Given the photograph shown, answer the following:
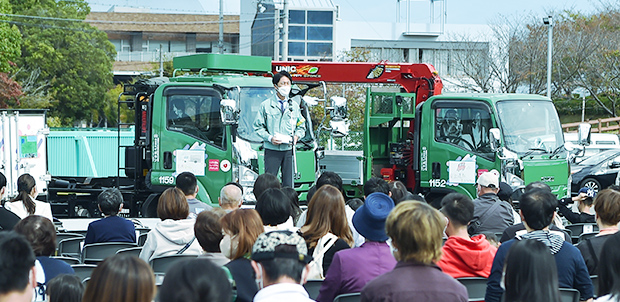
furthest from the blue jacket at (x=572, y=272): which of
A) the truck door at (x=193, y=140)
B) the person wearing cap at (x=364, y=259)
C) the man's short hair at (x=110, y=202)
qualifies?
the truck door at (x=193, y=140)

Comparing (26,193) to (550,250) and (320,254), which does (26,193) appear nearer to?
(320,254)

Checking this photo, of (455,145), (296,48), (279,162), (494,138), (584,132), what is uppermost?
(296,48)

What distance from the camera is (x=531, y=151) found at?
14297mm

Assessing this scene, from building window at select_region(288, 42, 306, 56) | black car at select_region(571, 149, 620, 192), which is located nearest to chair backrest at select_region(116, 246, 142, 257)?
black car at select_region(571, 149, 620, 192)

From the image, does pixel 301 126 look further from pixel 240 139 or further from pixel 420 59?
pixel 420 59

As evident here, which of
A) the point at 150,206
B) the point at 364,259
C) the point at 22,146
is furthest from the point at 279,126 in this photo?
the point at 364,259

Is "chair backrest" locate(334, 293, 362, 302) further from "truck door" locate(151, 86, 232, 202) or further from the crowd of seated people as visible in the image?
"truck door" locate(151, 86, 232, 202)

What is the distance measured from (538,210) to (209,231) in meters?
2.36

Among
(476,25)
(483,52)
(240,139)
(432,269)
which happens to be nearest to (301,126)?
(240,139)

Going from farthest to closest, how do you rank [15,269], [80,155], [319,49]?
[319,49]
[80,155]
[15,269]

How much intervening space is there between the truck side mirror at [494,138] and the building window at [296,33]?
102 ft

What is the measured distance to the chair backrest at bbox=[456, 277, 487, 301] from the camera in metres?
5.52

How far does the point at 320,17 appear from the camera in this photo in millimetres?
44781

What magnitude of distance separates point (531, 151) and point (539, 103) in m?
1.11
